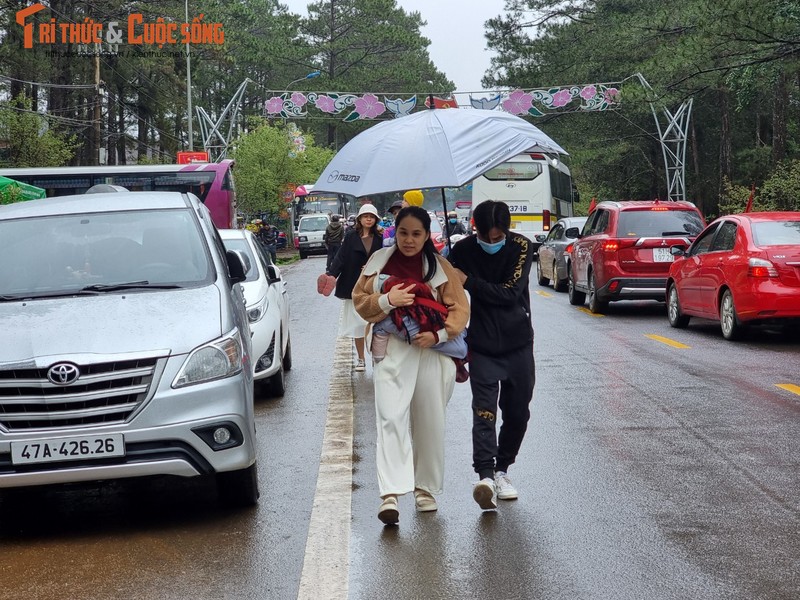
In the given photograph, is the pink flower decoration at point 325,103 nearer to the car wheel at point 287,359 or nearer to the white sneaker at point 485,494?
the car wheel at point 287,359

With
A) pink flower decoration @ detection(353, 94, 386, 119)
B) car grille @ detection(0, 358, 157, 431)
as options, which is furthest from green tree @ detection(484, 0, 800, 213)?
car grille @ detection(0, 358, 157, 431)

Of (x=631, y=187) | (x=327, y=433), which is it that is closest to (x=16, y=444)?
(x=327, y=433)

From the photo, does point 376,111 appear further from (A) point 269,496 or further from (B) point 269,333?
(A) point 269,496

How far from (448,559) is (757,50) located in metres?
16.5

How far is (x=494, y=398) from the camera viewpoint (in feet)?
21.0

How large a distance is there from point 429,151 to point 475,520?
2.02 m

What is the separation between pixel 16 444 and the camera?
19.0ft

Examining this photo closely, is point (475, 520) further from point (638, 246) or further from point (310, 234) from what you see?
point (310, 234)

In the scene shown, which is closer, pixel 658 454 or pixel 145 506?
pixel 145 506

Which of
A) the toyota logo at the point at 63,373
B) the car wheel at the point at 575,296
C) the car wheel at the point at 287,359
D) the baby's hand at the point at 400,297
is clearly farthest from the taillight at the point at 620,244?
the toyota logo at the point at 63,373

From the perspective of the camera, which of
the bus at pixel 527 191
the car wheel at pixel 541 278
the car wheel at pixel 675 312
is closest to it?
the car wheel at pixel 675 312

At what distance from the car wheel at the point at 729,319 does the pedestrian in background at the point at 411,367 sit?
A: 8.86 meters

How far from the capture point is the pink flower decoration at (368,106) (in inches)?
1745

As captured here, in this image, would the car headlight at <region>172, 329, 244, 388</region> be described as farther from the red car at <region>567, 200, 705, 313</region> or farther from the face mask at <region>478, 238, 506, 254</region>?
the red car at <region>567, 200, 705, 313</region>
